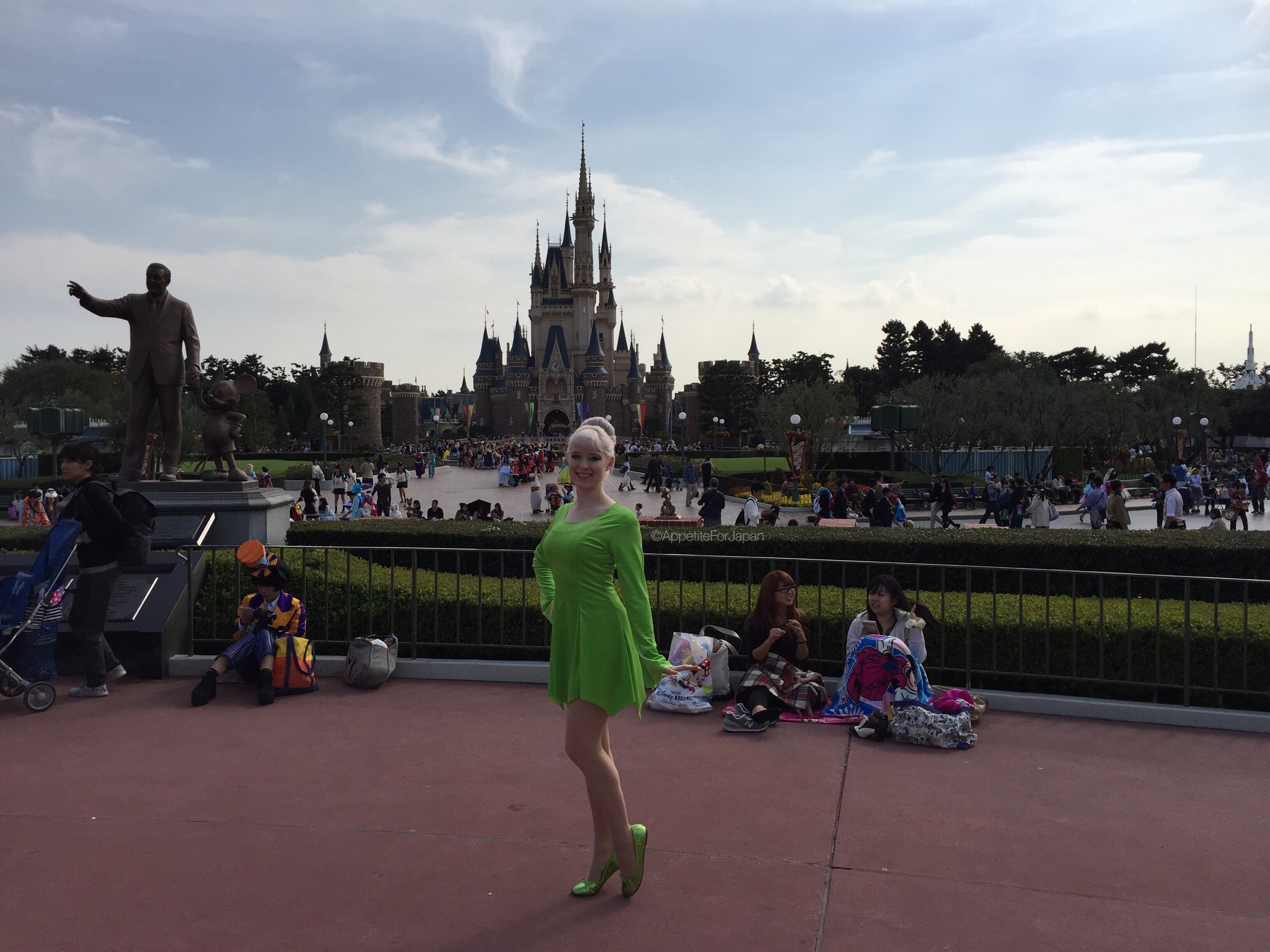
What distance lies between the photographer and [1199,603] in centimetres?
696

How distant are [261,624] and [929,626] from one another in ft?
14.1

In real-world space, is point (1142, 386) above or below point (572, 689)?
above

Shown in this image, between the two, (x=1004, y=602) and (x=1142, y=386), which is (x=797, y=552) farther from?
(x=1142, y=386)

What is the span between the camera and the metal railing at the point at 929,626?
603 cm

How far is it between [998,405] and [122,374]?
1368 inches

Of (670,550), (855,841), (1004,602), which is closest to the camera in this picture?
(855,841)

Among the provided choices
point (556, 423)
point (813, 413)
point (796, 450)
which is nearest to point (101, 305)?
point (796, 450)

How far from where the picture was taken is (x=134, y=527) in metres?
6.20

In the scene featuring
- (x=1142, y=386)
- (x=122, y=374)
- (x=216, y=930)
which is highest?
(x=1142, y=386)

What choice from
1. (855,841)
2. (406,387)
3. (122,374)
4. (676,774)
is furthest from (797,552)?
(406,387)

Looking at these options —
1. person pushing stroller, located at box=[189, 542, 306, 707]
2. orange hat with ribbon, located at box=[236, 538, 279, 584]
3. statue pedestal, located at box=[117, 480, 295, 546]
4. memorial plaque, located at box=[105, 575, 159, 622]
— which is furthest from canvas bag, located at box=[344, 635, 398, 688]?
statue pedestal, located at box=[117, 480, 295, 546]

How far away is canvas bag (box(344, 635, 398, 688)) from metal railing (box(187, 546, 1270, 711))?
1.32 feet

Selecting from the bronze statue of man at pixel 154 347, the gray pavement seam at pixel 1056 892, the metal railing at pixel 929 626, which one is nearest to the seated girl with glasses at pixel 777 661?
the metal railing at pixel 929 626

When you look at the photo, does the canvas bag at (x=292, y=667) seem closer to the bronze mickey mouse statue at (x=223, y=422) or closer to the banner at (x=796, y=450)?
the bronze mickey mouse statue at (x=223, y=422)
